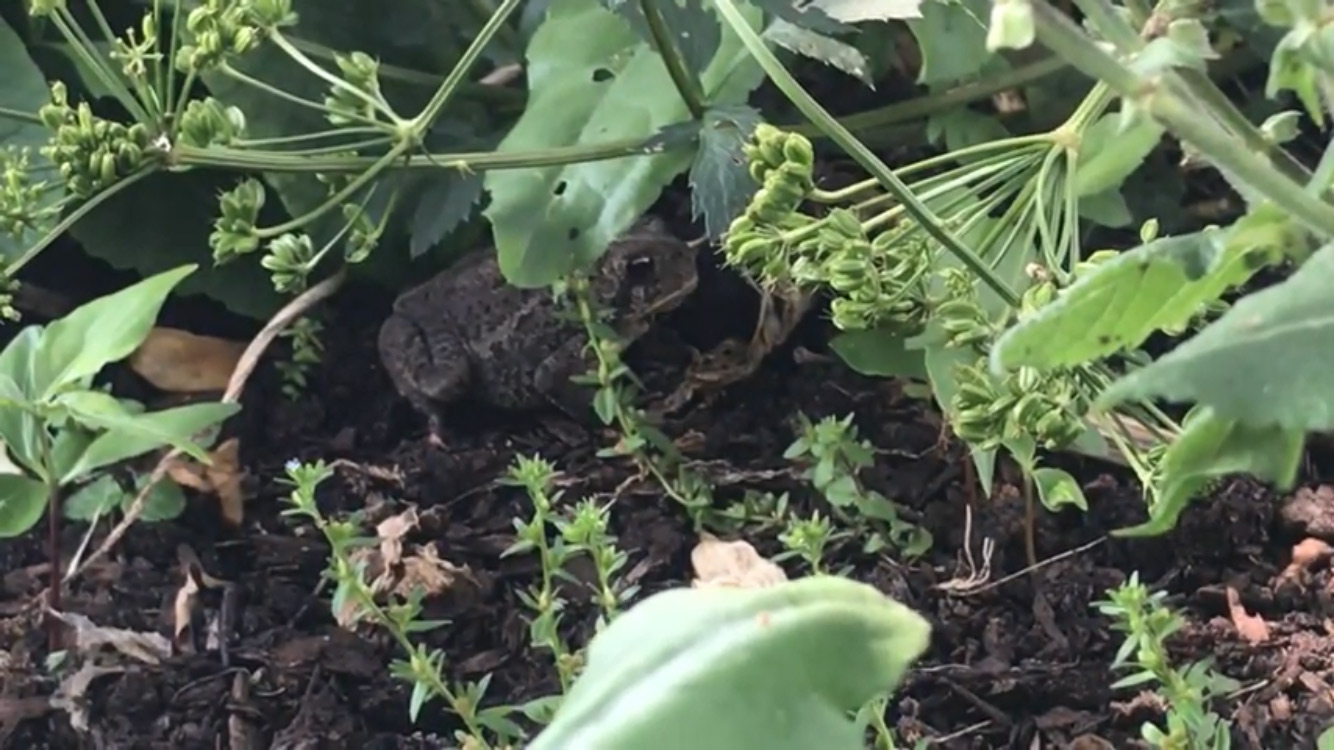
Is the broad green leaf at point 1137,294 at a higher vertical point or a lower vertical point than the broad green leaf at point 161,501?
higher

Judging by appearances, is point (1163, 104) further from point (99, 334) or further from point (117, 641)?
point (117, 641)

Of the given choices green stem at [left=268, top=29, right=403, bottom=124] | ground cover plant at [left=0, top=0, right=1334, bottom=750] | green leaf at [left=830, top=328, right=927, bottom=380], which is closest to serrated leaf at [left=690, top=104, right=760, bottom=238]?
ground cover plant at [left=0, top=0, right=1334, bottom=750]

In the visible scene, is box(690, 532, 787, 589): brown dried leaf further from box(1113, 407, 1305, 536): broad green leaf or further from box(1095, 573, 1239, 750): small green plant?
box(1113, 407, 1305, 536): broad green leaf

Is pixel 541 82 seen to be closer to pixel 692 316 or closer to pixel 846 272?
pixel 692 316

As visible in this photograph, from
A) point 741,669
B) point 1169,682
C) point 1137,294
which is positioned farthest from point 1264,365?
point 1169,682

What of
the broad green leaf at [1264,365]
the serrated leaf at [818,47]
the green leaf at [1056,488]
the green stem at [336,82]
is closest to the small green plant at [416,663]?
the green stem at [336,82]

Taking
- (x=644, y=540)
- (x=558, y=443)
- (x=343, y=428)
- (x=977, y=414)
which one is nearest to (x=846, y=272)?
(x=977, y=414)

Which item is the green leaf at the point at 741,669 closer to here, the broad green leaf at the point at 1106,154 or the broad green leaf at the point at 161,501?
the broad green leaf at the point at 1106,154
